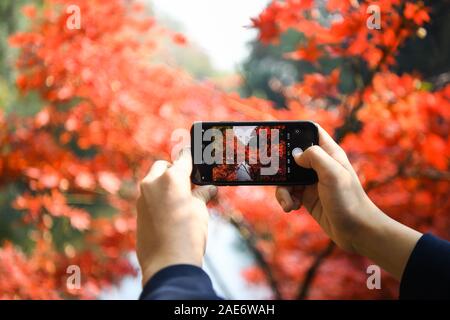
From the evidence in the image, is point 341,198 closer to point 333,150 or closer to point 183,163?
point 333,150

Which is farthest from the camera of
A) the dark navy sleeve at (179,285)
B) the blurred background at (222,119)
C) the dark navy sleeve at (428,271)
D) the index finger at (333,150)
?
the blurred background at (222,119)

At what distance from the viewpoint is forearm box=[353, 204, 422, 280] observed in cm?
72

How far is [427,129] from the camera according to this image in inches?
74.2

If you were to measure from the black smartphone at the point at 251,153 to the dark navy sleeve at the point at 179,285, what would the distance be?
1.15 ft

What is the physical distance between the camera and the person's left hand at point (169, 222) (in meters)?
0.60

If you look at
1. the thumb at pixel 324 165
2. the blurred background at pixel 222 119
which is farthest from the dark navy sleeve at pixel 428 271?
the blurred background at pixel 222 119

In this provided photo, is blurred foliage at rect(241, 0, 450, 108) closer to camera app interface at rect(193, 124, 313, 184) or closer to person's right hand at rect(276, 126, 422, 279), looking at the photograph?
camera app interface at rect(193, 124, 313, 184)

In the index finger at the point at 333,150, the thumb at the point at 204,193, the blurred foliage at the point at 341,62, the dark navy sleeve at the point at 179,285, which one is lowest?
the dark navy sleeve at the point at 179,285

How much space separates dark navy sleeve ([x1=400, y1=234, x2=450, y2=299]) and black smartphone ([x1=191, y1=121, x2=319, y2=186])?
9.2 inches

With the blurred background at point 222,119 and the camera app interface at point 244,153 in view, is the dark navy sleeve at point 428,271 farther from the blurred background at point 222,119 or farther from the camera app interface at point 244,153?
the blurred background at point 222,119

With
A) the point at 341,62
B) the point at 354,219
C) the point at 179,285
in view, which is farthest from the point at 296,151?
the point at 341,62

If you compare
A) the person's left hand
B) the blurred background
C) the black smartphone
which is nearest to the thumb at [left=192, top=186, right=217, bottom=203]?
the person's left hand

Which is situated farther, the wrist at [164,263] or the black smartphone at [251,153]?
the black smartphone at [251,153]
